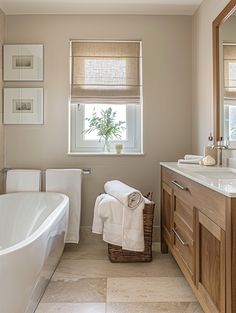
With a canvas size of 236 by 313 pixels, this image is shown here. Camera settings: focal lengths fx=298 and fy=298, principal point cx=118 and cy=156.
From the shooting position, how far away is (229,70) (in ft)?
6.82

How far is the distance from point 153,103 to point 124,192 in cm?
102

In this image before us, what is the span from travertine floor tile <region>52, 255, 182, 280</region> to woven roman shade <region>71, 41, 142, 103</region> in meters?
1.48

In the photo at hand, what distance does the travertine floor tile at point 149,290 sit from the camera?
185 centimetres

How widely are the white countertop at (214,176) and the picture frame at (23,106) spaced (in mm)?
1322

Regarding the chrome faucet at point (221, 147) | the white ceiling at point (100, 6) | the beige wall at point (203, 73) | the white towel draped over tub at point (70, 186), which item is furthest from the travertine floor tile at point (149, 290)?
the white ceiling at point (100, 6)

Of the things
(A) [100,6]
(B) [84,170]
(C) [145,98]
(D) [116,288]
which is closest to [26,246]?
(D) [116,288]

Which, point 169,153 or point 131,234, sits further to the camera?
point 169,153

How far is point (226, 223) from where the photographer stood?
115cm

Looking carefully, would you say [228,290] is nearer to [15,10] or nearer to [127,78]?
[127,78]

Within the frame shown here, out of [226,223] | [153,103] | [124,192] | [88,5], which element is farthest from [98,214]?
[88,5]

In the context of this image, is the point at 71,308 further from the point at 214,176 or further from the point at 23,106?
the point at 23,106

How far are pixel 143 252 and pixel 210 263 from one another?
1.09 m

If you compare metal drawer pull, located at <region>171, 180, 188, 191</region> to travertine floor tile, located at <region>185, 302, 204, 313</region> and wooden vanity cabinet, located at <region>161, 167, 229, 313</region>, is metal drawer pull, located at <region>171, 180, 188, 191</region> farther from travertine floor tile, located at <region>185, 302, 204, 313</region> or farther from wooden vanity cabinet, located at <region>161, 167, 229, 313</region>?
travertine floor tile, located at <region>185, 302, 204, 313</region>

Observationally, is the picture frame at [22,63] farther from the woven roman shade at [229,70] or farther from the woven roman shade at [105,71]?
the woven roman shade at [229,70]
